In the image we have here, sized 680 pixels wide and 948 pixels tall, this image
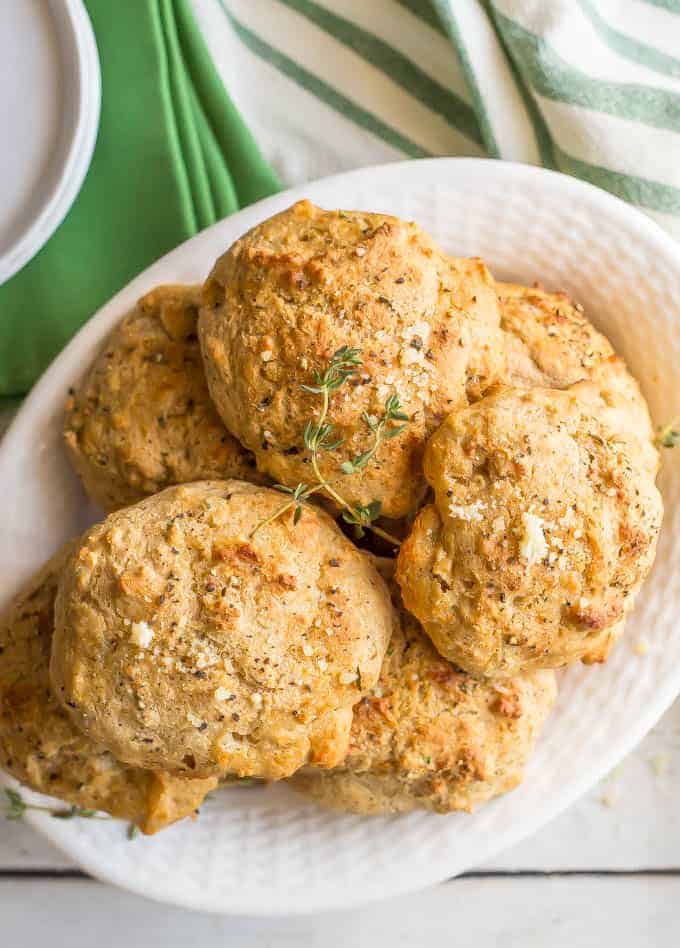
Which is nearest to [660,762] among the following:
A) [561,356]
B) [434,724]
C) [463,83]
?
[434,724]

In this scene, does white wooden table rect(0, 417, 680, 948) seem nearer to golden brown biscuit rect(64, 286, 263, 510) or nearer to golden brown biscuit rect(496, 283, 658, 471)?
golden brown biscuit rect(496, 283, 658, 471)

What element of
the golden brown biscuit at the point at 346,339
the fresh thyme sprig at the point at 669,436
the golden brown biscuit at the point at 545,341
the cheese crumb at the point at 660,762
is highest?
the golden brown biscuit at the point at 346,339

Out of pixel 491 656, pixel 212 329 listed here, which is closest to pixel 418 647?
pixel 491 656

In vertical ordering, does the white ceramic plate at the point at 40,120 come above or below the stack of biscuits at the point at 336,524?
above

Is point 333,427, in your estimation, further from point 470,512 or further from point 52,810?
point 52,810

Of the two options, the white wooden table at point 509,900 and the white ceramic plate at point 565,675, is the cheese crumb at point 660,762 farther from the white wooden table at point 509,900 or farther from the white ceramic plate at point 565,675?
the white ceramic plate at point 565,675

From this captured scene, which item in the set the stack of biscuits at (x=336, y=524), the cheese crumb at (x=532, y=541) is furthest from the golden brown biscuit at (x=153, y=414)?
the cheese crumb at (x=532, y=541)
